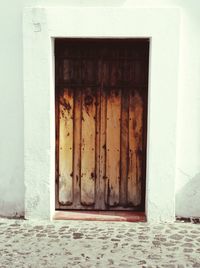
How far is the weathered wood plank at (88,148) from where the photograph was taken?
6.03 meters

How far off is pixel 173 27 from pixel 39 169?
105 inches

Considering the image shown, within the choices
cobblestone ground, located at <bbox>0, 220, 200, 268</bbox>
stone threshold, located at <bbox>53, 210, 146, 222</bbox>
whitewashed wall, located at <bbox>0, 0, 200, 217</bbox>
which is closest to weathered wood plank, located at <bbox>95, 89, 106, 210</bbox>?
stone threshold, located at <bbox>53, 210, 146, 222</bbox>

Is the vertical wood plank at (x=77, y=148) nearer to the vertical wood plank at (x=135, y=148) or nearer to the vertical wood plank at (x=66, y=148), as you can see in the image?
the vertical wood plank at (x=66, y=148)

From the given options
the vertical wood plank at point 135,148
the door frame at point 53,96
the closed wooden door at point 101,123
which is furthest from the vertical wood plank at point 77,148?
the vertical wood plank at point 135,148

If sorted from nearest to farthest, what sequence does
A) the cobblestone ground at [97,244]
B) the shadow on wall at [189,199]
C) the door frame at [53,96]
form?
1. the cobblestone ground at [97,244]
2. the door frame at [53,96]
3. the shadow on wall at [189,199]

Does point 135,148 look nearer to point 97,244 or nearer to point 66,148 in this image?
point 66,148

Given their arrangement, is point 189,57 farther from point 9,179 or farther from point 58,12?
point 9,179

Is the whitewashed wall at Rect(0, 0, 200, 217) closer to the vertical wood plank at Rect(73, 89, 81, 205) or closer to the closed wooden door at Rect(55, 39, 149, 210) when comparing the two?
the closed wooden door at Rect(55, 39, 149, 210)

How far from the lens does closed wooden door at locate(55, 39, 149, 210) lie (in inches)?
234

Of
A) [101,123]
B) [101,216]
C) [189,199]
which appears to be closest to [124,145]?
[101,123]

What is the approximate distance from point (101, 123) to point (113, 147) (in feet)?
1.31

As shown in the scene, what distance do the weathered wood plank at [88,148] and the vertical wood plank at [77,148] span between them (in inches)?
2.3

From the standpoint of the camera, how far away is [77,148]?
6.10m

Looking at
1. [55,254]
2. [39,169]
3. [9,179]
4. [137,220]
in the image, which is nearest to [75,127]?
[39,169]
